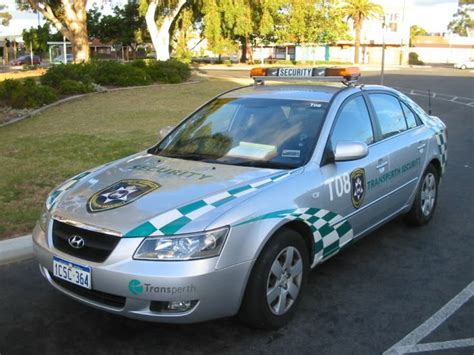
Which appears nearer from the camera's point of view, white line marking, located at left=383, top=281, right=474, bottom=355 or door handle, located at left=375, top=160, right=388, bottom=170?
white line marking, located at left=383, top=281, right=474, bottom=355

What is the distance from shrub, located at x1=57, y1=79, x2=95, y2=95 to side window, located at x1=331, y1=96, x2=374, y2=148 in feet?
46.7

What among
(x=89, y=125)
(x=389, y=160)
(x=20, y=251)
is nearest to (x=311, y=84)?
(x=389, y=160)

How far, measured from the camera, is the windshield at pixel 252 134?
4059 millimetres

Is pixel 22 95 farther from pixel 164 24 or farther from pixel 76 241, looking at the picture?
pixel 164 24

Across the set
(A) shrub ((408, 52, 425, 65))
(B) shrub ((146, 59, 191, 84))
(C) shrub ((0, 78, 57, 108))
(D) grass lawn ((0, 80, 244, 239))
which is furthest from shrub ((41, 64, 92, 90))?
(A) shrub ((408, 52, 425, 65))

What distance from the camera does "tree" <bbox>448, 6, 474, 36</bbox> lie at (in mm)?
119625

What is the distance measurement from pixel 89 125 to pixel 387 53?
71119 mm

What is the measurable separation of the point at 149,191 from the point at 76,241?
54cm

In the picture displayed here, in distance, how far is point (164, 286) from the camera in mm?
3041

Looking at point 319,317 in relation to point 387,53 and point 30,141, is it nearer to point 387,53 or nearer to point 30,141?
point 30,141

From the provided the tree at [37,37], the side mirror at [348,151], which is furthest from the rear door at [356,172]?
the tree at [37,37]

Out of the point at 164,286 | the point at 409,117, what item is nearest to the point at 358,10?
the point at 409,117

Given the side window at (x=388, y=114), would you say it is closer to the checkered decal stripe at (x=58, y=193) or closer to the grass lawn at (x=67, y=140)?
the checkered decal stripe at (x=58, y=193)

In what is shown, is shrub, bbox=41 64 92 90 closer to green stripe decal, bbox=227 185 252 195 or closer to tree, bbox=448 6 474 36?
green stripe decal, bbox=227 185 252 195
